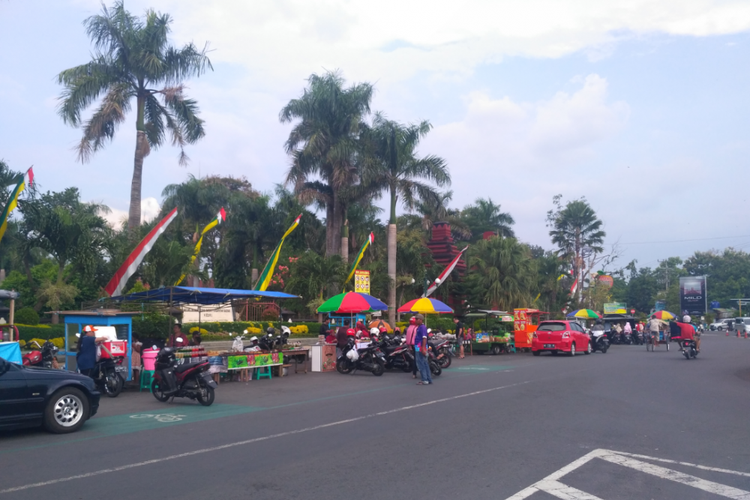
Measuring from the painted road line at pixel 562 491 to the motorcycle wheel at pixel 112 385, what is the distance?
10.1 meters

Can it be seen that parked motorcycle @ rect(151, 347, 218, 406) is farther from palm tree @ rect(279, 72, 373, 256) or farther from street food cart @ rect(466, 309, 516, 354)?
palm tree @ rect(279, 72, 373, 256)

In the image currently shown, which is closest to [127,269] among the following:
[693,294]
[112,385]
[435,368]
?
[112,385]

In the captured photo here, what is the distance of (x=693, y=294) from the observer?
8612 cm

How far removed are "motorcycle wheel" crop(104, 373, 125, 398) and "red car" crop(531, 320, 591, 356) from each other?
19458 millimetres

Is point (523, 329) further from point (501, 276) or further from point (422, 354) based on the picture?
point (422, 354)

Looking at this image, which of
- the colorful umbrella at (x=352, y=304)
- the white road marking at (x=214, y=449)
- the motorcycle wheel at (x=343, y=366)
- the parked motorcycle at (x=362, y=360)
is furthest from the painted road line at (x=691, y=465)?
the colorful umbrella at (x=352, y=304)

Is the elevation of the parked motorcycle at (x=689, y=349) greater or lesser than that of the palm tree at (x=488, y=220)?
lesser

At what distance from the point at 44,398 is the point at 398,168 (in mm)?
28430

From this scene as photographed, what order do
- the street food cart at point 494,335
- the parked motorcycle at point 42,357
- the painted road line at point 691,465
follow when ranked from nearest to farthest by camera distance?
the painted road line at point 691,465 → the parked motorcycle at point 42,357 → the street food cart at point 494,335

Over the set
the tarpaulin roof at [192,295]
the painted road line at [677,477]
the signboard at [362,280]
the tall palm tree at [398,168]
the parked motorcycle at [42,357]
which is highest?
the tall palm tree at [398,168]

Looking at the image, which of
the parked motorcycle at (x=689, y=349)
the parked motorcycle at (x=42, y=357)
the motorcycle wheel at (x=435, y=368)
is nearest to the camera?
the parked motorcycle at (x=42, y=357)

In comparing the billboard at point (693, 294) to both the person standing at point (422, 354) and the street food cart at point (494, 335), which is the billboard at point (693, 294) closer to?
the street food cart at point (494, 335)

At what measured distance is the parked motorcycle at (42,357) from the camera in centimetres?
1372

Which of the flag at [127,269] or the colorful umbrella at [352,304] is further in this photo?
the colorful umbrella at [352,304]
